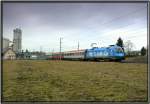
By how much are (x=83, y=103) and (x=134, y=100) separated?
89 cm

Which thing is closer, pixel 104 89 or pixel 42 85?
pixel 104 89

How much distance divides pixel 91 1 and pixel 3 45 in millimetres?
1589

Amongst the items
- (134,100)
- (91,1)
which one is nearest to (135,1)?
(91,1)

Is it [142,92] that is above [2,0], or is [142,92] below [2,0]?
below

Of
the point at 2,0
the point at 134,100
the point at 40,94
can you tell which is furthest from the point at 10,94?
the point at 134,100

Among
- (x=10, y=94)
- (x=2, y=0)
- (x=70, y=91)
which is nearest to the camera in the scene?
(x=2, y=0)

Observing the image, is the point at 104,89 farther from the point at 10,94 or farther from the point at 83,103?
the point at 10,94

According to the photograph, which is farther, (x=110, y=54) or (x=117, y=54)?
(x=110, y=54)

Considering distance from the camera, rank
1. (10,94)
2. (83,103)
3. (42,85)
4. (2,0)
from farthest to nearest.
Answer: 1. (42,85)
2. (10,94)
3. (83,103)
4. (2,0)

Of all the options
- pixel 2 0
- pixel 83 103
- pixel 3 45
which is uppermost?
pixel 2 0

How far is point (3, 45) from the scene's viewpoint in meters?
3.99

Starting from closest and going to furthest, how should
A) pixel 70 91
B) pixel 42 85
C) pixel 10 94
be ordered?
pixel 10 94
pixel 70 91
pixel 42 85

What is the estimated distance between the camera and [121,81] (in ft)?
18.9

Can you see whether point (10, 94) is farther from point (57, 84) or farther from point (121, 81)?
point (121, 81)
